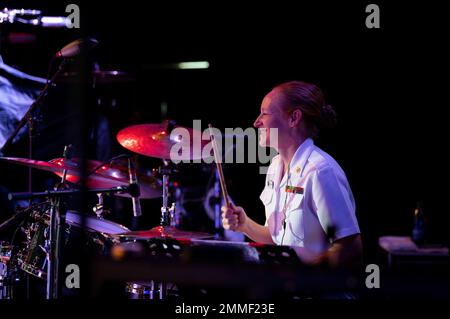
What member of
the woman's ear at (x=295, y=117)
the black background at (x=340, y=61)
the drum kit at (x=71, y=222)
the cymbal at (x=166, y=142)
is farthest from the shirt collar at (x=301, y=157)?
the black background at (x=340, y=61)

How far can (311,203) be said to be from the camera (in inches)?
93.6

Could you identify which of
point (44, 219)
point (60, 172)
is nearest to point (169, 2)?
point (60, 172)

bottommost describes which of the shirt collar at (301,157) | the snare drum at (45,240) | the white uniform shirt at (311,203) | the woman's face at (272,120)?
the snare drum at (45,240)

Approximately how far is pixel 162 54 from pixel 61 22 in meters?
1.55

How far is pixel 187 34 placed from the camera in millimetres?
4418

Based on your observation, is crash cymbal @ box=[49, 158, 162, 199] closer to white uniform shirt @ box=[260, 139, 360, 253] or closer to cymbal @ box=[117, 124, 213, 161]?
cymbal @ box=[117, 124, 213, 161]

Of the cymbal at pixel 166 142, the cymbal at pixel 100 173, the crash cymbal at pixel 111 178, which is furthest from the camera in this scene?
the cymbal at pixel 166 142

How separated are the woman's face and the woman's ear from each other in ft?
0.08

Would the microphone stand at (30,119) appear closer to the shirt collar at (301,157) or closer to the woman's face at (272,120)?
the woman's face at (272,120)

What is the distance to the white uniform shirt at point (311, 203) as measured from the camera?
7.27 ft

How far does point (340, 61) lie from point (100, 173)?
2.16 metres

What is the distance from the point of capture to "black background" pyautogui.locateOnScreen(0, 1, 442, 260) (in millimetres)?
3846

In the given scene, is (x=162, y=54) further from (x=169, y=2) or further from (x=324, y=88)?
(x=324, y=88)

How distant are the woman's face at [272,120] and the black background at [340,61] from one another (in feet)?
4.70
